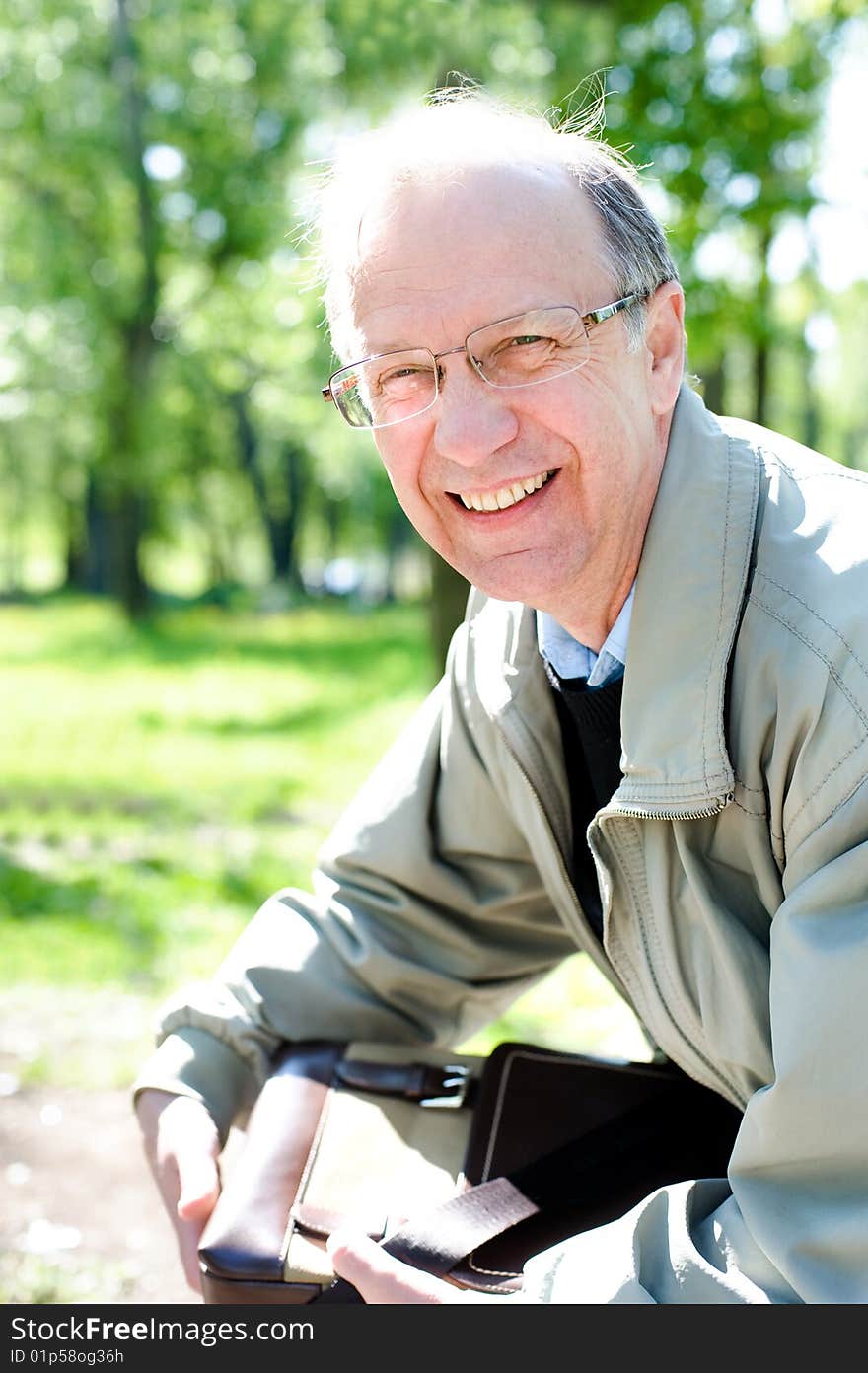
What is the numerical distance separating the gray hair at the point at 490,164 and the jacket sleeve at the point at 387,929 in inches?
29.0

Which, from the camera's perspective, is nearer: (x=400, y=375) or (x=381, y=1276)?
(x=381, y=1276)

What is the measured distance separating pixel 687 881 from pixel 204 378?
2077 centimetres

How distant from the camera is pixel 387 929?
7.37 feet

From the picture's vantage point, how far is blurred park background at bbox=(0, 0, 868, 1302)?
417 centimetres

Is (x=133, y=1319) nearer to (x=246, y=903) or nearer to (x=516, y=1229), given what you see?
(x=516, y=1229)

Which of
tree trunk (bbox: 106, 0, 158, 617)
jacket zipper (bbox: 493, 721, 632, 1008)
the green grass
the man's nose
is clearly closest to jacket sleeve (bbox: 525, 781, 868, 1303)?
jacket zipper (bbox: 493, 721, 632, 1008)

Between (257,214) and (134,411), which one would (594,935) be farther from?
(134,411)

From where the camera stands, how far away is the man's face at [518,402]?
1735 mm

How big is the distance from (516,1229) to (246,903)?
151 inches

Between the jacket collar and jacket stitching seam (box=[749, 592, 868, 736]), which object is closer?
jacket stitching seam (box=[749, 592, 868, 736])

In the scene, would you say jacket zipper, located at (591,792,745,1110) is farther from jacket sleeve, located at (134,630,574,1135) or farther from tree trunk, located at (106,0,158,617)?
tree trunk, located at (106,0,158,617)

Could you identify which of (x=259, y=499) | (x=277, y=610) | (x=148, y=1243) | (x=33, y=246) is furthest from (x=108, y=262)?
(x=148, y=1243)

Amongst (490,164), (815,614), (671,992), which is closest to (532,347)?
(490,164)

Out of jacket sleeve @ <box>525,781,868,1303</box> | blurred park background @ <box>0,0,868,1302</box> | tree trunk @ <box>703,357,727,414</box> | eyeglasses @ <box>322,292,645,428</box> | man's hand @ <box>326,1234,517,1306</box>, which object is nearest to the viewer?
jacket sleeve @ <box>525,781,868,1303</box>
